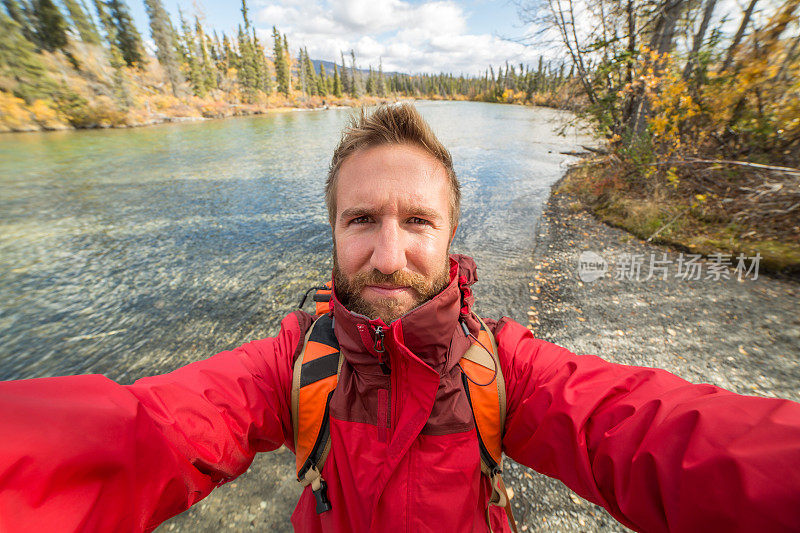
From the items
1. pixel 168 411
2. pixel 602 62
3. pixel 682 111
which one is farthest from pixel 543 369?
pixel 602 62

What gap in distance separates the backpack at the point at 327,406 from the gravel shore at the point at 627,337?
1.29 m

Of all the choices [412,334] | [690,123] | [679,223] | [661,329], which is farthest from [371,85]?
[412,334]

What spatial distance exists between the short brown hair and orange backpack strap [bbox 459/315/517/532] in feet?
3.34

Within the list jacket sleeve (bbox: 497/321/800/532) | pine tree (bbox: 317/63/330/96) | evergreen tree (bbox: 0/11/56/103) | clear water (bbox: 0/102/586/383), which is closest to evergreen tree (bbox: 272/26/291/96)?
pine tree (bbox: 317/63/330/96)

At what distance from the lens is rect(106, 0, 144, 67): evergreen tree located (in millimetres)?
47375

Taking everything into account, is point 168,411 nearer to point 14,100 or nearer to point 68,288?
point 68,288

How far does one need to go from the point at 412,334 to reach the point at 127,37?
242 feet

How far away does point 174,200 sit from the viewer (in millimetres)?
10328

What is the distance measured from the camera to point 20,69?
28.1 metres

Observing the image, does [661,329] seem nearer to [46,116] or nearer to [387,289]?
[387,289]

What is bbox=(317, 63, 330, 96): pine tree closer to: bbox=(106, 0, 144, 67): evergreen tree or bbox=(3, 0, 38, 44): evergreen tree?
bbox=(106, 0, 144, 67): evergreen tree

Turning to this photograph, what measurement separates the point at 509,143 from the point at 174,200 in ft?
69.4

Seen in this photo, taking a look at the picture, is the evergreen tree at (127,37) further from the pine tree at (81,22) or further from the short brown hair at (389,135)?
the short brown hair at (389,135)

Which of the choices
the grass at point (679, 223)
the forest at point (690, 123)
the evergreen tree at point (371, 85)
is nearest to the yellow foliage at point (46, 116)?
the forest at point (690, 123)
